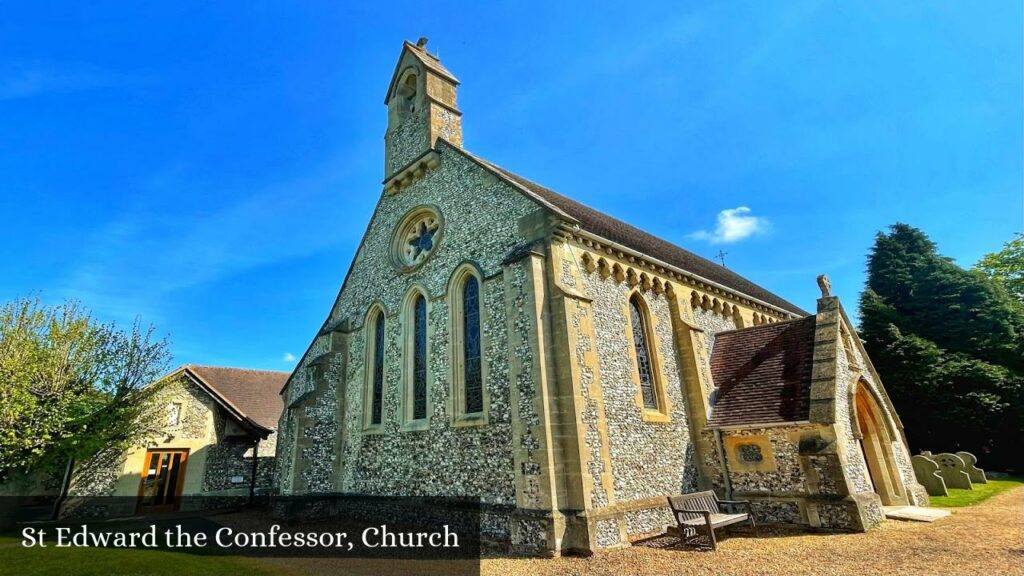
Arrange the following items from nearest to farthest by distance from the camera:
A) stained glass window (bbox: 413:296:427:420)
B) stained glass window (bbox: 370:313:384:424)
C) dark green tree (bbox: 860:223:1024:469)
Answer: stained glass window (bbox: 413:296:427:420)
stained glass window (bbox: 370:313:384:424)
dark green tree (bbox: 860:223:1024:469)

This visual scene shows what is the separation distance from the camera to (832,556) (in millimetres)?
8328

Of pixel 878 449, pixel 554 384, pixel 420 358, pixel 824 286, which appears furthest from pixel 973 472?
pixel 420 358

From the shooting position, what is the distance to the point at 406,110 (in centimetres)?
1889

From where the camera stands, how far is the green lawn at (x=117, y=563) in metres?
8.91

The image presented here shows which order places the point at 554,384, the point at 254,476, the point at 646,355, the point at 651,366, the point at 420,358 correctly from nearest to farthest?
1. the point at 554,384
2. the point at 651,366
3. the point at 646,355
4. the point at 420,358
5. the point at 254,476

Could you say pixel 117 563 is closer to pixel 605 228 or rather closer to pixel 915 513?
pixel 605 228

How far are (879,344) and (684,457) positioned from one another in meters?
19.6

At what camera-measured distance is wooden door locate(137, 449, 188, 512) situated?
63.3ft

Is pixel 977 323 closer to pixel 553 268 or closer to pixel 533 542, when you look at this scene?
pixel 553 268

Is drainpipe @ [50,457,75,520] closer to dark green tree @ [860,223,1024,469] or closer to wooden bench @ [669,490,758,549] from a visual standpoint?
wooden bench @ [669,490,758,549]

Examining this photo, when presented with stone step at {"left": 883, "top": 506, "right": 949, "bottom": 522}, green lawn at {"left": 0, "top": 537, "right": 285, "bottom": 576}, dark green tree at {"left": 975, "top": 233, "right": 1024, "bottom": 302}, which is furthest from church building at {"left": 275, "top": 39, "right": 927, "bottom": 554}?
dark green tree at {"left": 975, "top": 233, "right": 1024, "bottom": 302}

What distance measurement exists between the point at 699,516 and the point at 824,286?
27.0 feet

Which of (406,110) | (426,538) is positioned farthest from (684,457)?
(406,110)

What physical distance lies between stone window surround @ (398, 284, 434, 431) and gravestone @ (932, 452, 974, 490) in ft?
60.0
